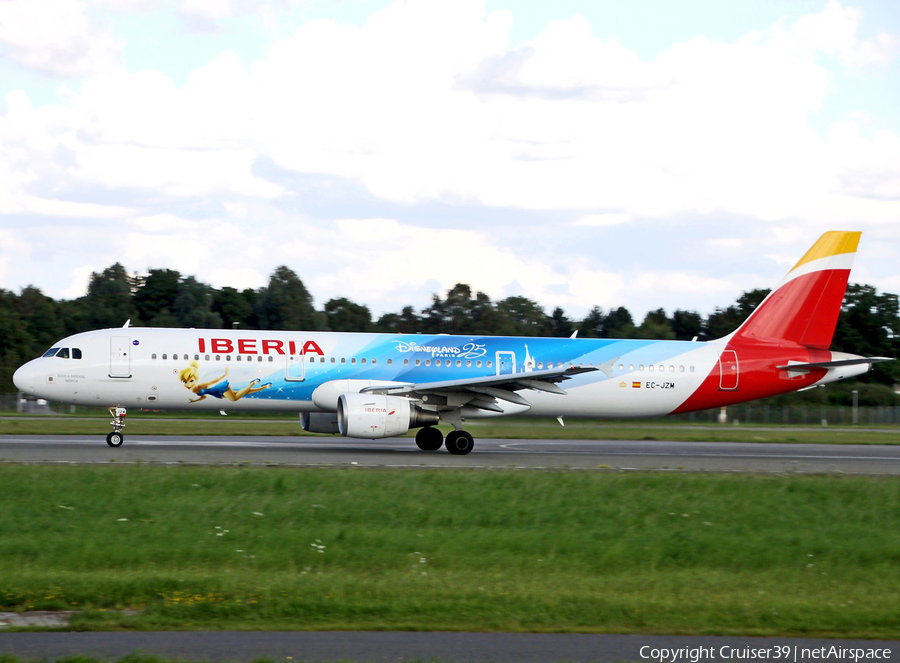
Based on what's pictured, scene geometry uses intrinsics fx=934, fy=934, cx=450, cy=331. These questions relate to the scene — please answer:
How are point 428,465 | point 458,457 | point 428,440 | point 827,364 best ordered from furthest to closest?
point 827,364 < point 428,440 < point 458,457 < point 428,465

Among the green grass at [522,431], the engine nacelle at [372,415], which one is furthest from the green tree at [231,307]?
the engine nacelle at [372,415]

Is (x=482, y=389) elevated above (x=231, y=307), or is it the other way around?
(x=231, y=307)

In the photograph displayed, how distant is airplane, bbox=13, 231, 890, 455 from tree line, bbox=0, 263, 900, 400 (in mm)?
42287

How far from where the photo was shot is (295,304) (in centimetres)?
8675

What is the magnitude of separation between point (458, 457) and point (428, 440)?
237 centimetres

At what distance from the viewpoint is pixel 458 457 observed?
77.4ft

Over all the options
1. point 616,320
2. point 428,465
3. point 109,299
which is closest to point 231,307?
point 109,299

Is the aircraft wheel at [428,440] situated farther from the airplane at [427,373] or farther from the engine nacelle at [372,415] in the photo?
the engine nacelle at [372,415]

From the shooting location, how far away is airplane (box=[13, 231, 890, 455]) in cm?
2436

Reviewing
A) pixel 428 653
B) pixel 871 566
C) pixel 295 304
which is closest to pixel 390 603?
pixel 428 653

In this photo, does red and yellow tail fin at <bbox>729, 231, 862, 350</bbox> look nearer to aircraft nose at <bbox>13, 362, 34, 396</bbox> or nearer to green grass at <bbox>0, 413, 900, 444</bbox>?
green grass at <bbox>0, 413, 900, 444</bbox>

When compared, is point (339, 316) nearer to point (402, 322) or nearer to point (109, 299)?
point (402, 322)

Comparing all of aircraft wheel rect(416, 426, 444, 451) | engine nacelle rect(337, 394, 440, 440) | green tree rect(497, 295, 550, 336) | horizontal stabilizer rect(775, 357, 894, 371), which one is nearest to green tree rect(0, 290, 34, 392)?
green tree rect(497, 295, 550, 336)

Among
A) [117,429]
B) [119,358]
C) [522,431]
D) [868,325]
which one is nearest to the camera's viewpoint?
[117,429]
